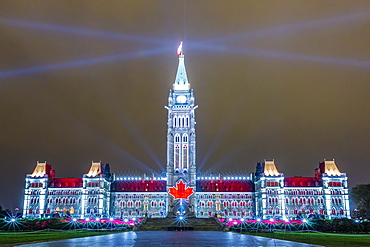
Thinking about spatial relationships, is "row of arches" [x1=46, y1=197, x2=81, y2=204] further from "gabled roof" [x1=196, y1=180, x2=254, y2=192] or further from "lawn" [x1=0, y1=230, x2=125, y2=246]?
"lawn" [x1=0, y1=230, x2=125, y2=246]

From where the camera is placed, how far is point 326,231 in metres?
59.8

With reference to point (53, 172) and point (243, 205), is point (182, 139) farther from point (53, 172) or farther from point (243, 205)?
point (53, 172)

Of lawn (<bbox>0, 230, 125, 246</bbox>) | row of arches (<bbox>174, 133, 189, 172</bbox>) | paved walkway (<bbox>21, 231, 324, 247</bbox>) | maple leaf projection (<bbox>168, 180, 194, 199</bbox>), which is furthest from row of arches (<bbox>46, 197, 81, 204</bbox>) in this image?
paved walkway (<bbox>21, 231, 324, 247</bbox>)

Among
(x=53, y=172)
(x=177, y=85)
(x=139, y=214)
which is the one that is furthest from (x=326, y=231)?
(x=53, y=172)

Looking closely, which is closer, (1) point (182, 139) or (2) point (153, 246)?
(2) point (153, 246)

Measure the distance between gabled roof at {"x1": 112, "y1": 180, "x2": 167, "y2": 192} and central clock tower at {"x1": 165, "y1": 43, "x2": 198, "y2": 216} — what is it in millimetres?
8551

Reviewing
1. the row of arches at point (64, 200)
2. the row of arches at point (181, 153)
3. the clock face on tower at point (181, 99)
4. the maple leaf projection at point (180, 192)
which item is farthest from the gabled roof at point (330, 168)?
the row of arches at point (64, 200)

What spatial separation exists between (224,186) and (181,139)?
73.2 ft

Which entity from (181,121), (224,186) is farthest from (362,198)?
(181,121)

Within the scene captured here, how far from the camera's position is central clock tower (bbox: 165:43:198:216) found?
127750 millimetres

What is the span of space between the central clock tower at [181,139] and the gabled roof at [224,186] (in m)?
7.85

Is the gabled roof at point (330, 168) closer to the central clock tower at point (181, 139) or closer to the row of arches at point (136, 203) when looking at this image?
the central clock tower at point (181, 139)

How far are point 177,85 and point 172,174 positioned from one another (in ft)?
109

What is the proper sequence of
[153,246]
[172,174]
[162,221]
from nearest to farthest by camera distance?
[153,246]
[162,221]
[172,174]
